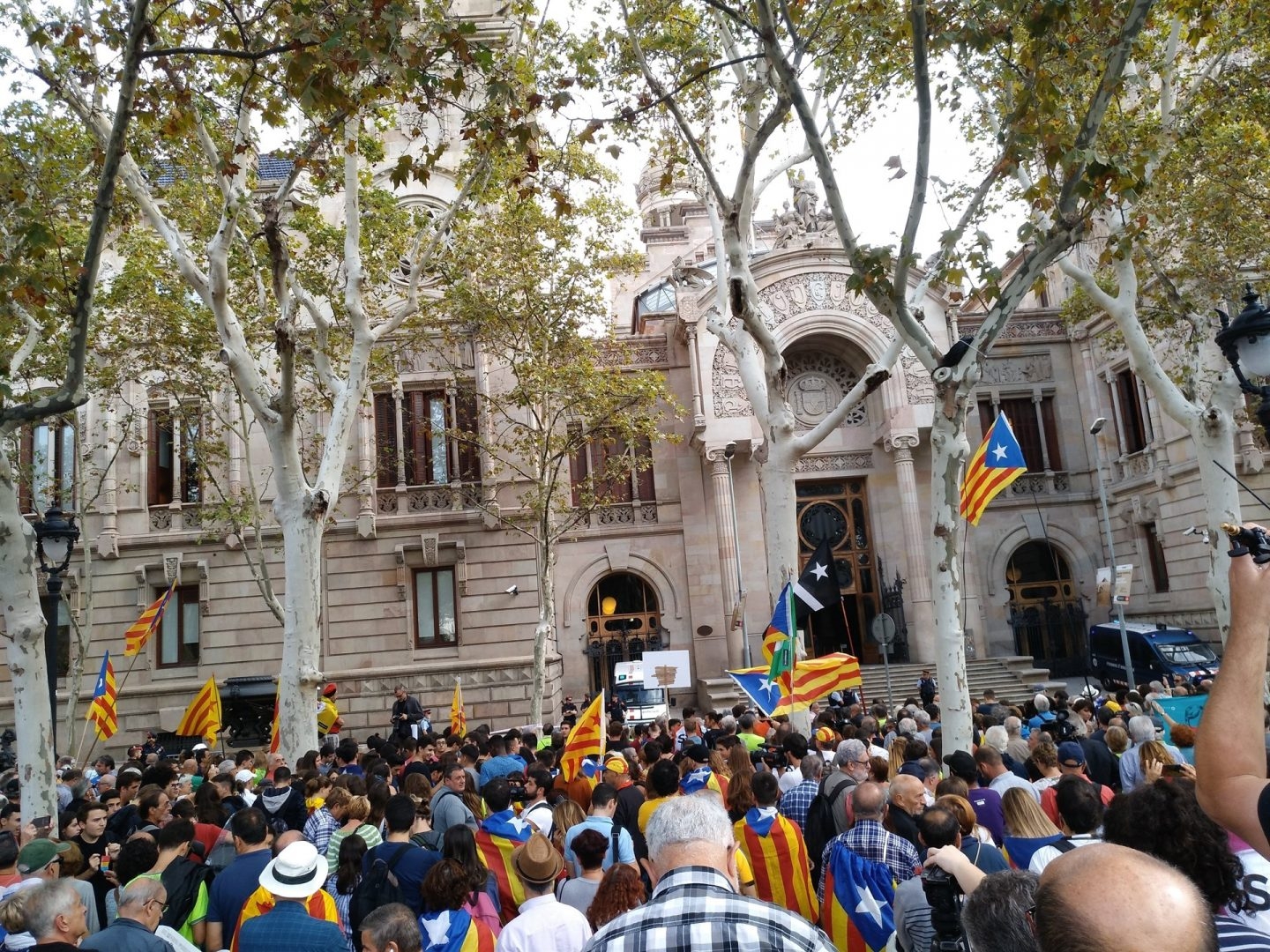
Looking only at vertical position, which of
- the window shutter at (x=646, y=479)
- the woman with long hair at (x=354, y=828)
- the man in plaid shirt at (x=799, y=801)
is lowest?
the man in plaid shirt at (x=799, y=801)

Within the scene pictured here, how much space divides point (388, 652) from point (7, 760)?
26.6 feet

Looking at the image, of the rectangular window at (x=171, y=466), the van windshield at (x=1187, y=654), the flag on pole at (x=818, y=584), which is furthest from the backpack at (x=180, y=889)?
the van windshield at (x=1187, y=654)

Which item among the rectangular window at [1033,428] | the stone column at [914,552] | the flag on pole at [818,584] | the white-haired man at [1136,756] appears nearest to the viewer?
the white-haired man at [1136,756]

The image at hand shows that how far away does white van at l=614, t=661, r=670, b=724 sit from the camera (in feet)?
67.4

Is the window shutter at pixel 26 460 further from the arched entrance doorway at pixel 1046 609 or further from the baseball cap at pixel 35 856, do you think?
Answer: the arched entrance doorway at pixel 1046 609

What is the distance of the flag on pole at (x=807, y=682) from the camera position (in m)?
11.6

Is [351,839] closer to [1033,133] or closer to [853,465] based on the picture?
[1033,133]

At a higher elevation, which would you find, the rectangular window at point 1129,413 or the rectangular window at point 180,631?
the rectangular window at point 1129,413

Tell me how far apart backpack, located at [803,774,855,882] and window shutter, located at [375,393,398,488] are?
19.5m

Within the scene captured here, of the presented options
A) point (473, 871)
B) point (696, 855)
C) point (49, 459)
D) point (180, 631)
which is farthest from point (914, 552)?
point (696, 855)

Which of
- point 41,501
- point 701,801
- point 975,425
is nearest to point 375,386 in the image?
point 41,501

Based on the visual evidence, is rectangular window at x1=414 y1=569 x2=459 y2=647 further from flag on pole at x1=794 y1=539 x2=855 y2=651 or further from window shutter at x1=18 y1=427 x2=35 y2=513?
flag on pole at x1=794 y1=539 x2=855 y2=651

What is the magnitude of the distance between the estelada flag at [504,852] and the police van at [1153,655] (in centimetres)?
1723

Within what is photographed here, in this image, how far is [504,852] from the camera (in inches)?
238
